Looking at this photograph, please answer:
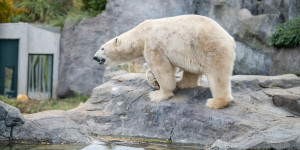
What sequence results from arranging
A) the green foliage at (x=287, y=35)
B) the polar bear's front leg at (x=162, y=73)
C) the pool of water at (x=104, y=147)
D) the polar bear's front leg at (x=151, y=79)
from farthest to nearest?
the green foliage at (x=287, y=35)
the polar bear's front leg at (x=151, y=79)
the polar bear's front leg at (x=162, y=73)
the pool of water at (x=104, y=147)

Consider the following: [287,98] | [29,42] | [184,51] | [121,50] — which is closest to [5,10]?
[29,42]

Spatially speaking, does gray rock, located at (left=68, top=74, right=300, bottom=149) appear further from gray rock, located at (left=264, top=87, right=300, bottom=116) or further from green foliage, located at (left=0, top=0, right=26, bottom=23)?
green foliage, located at (left=0, top=0, right=26, bottom=23)

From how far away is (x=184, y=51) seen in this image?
6078mm

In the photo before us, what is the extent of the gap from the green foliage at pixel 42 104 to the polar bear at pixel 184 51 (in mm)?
6202

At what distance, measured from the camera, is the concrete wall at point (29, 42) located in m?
15.2

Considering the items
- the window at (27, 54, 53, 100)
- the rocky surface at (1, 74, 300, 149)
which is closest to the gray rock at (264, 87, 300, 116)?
the rocky surface at (1, 74, 300, 149)

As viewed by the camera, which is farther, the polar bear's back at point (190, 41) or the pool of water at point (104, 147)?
the polar bear's back at point (190, 41)

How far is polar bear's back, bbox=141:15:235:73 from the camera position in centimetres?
577

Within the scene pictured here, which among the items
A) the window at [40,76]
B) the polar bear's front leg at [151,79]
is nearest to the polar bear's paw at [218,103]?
the polar bear's front leg at [151,79]

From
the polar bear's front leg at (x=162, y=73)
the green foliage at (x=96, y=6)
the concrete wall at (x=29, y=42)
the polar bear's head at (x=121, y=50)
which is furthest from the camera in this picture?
the green foliage at (x=96, y=6)

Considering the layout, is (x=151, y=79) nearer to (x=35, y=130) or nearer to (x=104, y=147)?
(x=104, y=147)

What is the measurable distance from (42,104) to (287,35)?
29.5 ft

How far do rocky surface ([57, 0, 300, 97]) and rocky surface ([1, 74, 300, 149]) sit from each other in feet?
11.6

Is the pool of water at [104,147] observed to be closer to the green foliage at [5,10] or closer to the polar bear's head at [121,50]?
the polar bear's head at [121,50]
